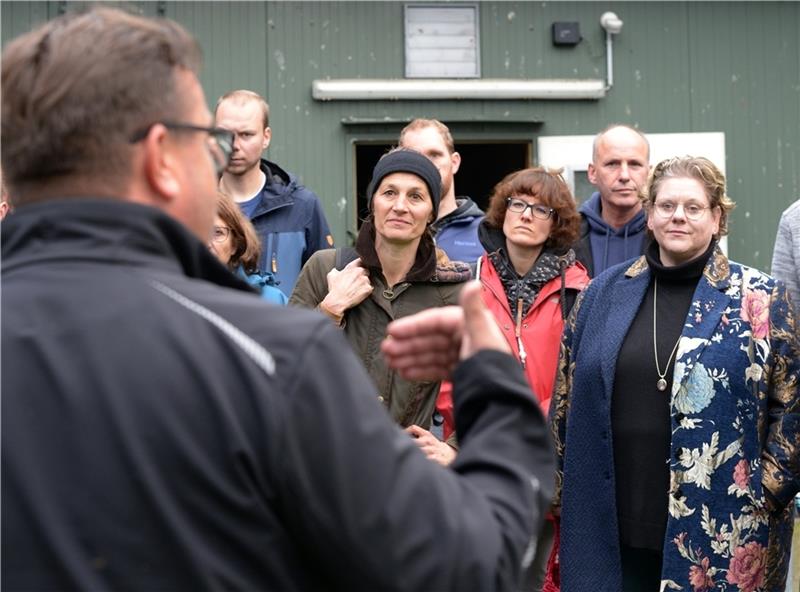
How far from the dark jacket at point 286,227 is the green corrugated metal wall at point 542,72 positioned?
11.5 feet

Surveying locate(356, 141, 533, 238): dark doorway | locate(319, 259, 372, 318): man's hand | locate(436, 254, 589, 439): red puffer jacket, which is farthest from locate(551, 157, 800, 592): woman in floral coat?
locate(356, 141, 533, 238): dark doorway

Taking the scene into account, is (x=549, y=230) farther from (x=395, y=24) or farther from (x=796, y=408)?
(x=395, y=24)

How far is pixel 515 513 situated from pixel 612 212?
14.0 feet

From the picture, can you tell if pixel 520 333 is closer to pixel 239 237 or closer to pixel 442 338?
pixel 239 237

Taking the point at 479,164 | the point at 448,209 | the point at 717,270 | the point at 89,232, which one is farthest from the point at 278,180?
the point at 479,164

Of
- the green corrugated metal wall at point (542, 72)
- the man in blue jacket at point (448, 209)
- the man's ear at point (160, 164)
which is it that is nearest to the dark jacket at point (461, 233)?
the man in blue jacket at point (448, 209)

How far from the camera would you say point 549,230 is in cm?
509

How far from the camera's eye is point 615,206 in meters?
5.66

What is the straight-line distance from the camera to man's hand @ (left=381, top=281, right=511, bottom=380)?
1.66m

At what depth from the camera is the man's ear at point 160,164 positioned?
5.10 feet

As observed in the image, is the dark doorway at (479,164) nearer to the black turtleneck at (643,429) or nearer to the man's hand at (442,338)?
the black turtleneck at (643,429)

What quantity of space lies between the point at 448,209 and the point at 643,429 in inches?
74.4

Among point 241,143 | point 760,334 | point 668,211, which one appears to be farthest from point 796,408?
point 241,143

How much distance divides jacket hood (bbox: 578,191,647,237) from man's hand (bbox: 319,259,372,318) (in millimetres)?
1674
